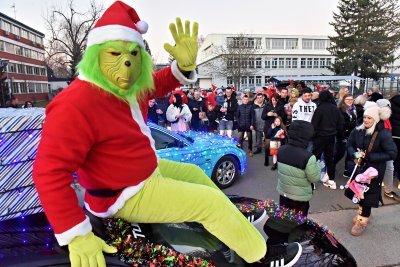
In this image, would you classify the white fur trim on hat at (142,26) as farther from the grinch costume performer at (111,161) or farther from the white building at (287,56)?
the white building at (287,56)

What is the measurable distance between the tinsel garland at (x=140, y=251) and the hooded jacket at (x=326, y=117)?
457 cm

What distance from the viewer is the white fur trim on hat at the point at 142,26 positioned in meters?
1.91

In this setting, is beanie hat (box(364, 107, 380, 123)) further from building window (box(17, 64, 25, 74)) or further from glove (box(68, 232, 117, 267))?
building window (box(17, 64, 25, 74))

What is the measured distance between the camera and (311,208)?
4.81 metres

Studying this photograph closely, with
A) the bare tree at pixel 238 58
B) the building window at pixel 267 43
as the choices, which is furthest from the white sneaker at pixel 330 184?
the building window at pixel 267 43

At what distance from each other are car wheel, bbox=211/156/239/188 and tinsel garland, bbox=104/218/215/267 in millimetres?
4075

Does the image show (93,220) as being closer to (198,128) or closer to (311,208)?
(311,208)

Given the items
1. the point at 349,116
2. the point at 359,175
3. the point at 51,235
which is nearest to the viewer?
the point at 51,235

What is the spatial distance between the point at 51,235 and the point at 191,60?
1.48 m

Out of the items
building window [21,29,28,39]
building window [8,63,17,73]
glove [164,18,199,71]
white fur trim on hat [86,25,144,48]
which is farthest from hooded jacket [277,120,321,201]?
building window [21,29,28,39]

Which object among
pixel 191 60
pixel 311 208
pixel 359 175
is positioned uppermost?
pixel 191 60

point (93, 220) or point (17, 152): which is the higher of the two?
point (17, 152)

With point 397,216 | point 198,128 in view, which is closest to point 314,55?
point 198,128

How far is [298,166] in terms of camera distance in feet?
11.0
